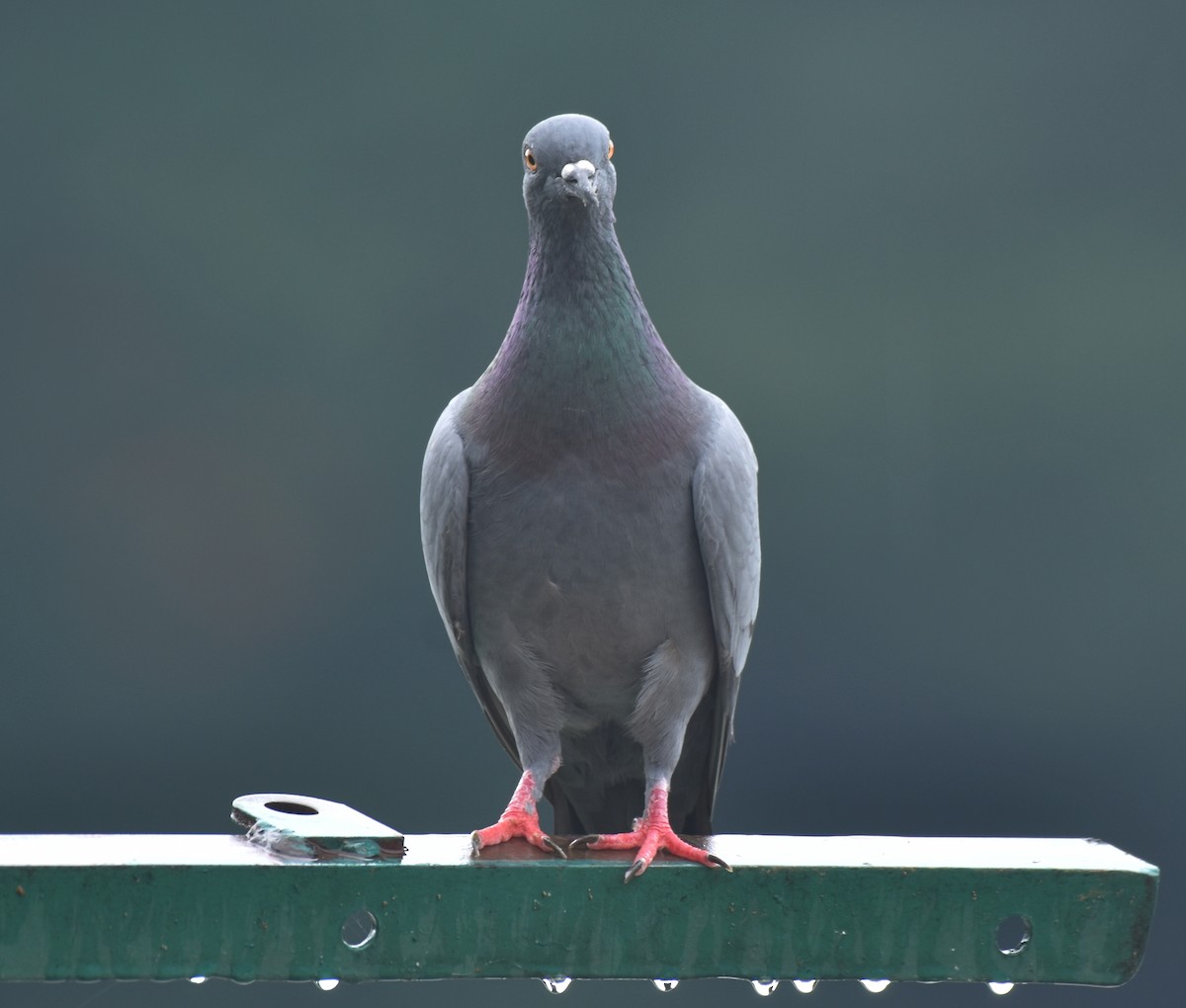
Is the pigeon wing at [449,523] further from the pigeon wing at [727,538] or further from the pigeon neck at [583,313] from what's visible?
the pigeon wing at [727,538]

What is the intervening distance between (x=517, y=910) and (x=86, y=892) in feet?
2.15

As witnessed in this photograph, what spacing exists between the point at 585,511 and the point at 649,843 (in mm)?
634

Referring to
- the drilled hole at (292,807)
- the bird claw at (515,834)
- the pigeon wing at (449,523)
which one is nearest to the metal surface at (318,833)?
the drilled hole at (292,807)

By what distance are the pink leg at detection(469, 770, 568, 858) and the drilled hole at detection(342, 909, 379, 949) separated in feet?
0.70

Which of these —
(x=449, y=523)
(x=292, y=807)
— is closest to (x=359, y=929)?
(x=292, y=807)

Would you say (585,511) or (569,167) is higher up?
(569,167)

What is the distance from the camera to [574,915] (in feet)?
7.91

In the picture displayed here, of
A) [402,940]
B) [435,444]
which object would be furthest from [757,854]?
[435,444]

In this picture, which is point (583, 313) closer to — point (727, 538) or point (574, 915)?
point (727, 538)

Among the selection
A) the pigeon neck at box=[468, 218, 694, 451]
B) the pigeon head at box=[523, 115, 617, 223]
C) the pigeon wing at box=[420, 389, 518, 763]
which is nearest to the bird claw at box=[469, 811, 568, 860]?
the pigeon wing at box=[420, 389, 518, 763]

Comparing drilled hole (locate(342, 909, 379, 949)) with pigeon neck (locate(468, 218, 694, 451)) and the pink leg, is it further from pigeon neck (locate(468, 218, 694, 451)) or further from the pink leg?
pigeon neck (locate(468, 218, 694, 451))

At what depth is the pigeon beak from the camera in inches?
106

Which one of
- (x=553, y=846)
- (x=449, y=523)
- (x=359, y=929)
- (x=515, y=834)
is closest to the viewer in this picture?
(x=359, y=929)

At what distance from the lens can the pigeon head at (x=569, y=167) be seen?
2.71m
